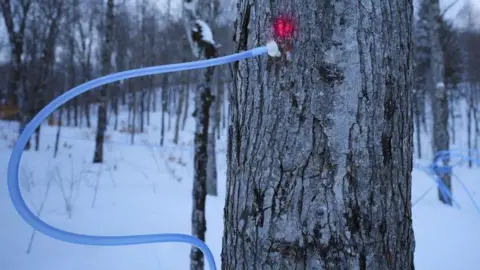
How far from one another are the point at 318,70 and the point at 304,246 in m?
0.44

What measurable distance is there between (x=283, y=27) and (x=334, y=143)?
0.32 meters

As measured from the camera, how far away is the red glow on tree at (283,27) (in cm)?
80

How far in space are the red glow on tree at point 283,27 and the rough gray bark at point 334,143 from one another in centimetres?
2

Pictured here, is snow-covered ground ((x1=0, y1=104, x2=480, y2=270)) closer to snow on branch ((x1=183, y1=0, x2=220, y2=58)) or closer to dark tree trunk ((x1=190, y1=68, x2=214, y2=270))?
dark tree trunk ((x1=190, y1=68, x2=214, y2=270))

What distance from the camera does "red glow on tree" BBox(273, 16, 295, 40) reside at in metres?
0.80

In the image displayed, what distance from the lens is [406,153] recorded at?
85 cm

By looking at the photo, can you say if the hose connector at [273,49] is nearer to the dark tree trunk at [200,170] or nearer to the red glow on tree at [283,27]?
the red glow on tree at [283,27]

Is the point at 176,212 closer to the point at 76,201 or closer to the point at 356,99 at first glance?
the point at 76,201

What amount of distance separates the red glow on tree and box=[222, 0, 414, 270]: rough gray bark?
0.02 meters

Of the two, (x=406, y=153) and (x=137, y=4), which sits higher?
(x=137, y=4)

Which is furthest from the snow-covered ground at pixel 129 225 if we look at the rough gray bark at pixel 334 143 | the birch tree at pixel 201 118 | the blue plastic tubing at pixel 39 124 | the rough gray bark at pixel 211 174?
the rough gray bark at pixel 334 143

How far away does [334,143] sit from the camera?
2.55ft

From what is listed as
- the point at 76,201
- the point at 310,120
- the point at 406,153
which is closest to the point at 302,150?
the point at 310,120

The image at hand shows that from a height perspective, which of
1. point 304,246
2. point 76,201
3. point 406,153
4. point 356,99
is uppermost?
point 356,99
